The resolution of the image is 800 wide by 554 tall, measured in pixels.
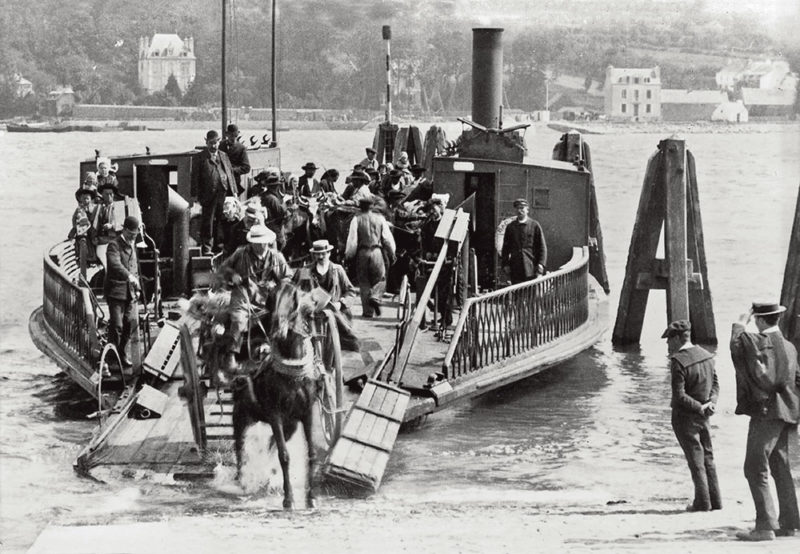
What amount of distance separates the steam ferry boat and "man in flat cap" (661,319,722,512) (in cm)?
288

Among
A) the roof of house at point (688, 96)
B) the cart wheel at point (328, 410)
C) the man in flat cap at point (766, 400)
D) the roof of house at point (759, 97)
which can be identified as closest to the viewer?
the man in flat cap at point (766, 400)

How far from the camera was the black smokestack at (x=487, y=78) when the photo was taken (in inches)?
1060

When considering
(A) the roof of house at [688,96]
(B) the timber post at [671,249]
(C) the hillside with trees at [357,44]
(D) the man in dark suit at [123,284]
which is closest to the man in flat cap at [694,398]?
(D) the man in dark suit at [123,284]

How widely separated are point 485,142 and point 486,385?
6817 millimetres

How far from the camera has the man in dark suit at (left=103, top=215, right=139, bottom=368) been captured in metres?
14.0

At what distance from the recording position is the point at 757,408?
965cm

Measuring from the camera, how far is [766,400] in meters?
9.60

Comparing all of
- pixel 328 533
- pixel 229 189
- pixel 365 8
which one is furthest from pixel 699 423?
pixel 365 8

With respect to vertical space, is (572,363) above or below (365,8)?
below

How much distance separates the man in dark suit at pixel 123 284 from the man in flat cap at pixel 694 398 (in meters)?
6.14

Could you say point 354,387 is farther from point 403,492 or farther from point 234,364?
point 234,364

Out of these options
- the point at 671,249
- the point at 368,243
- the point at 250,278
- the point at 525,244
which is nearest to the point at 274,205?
the point at 368,243

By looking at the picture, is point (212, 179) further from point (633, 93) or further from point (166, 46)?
point (633, 93)

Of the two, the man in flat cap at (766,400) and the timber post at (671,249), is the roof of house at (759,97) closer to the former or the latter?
the timber post at (671,249)
